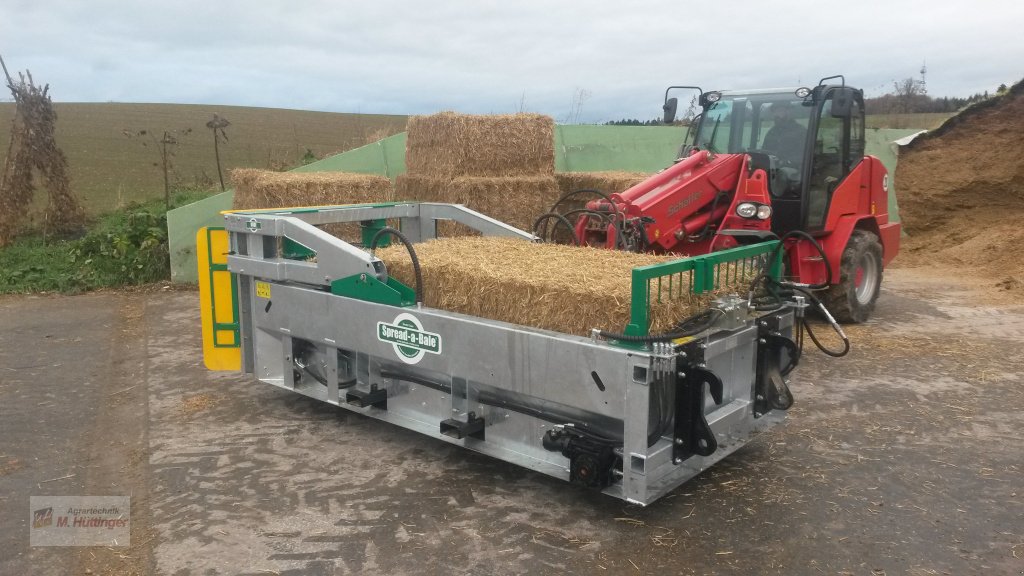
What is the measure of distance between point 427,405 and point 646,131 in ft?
38.2

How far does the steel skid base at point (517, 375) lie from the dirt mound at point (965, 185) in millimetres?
9876

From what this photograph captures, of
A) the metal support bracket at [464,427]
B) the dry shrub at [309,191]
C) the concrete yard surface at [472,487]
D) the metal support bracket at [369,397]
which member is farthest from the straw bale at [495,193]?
the metal support bracket at [464,427]

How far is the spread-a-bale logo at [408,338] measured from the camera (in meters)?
4.45

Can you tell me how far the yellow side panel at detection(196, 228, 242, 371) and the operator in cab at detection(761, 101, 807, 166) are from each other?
16.3 feet

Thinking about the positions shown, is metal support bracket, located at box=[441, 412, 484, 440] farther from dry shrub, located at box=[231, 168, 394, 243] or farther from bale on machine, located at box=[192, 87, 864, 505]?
dry shrub, located at box=[231, 168, 394, 243]

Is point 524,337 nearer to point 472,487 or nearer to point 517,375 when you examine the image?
point 517,375

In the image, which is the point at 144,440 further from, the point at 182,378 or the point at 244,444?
the point at 182,378

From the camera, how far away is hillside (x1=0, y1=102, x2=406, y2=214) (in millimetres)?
17375

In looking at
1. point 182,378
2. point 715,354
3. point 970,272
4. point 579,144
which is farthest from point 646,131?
point 715,354

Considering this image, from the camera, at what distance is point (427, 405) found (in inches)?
186

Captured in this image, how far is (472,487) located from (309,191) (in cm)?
532

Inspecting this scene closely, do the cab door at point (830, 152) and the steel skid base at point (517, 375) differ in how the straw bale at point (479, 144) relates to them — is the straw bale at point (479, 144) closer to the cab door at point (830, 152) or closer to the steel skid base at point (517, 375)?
the cab door at point (830, 152)

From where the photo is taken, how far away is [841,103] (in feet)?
22.4

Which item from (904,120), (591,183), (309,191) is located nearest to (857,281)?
(591,183)
